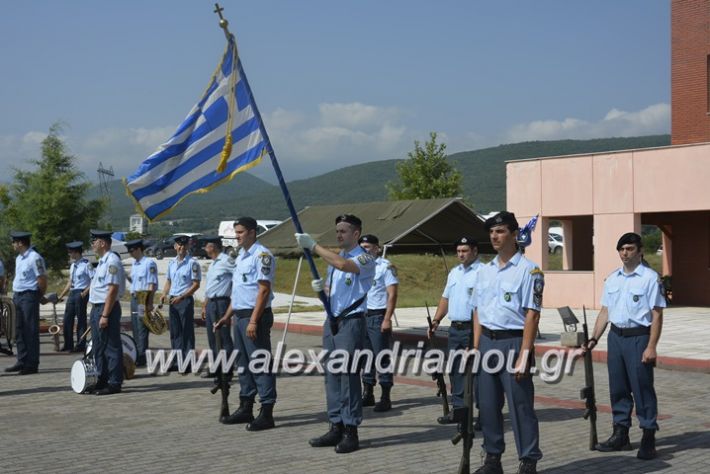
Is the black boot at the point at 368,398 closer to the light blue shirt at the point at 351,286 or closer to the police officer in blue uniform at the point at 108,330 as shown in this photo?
the light blue shirt at the point at 351,286

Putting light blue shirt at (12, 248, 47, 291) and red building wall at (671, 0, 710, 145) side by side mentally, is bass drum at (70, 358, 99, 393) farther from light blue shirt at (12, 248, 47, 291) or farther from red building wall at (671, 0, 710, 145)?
red building wall at (671, 0, 710, 145)

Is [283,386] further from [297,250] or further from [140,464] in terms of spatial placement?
[297,250]

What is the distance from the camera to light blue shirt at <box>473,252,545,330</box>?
665cm

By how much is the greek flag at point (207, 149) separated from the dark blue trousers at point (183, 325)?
135 inches

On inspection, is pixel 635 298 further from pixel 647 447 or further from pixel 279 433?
pixel 279 433

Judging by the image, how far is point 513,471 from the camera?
7086mm

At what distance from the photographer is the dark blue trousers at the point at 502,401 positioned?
6.66m

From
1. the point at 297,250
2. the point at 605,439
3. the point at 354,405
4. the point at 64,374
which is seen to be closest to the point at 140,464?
the point at 354,405

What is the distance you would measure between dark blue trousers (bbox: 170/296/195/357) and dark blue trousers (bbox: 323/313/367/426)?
5238 mm

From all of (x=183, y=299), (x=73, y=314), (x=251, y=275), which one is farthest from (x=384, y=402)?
(x=73, y=314)

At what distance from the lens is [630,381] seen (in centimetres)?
784

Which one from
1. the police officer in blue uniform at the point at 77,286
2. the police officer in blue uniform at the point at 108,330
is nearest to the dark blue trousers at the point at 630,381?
the police officer in blue uniform at the point at 108,330

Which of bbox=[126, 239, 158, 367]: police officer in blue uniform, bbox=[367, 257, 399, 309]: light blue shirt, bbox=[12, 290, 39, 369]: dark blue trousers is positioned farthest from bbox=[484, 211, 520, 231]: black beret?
bbox=[12, 290, 39, 369]: dark blue trousers

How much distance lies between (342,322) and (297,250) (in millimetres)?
10269
